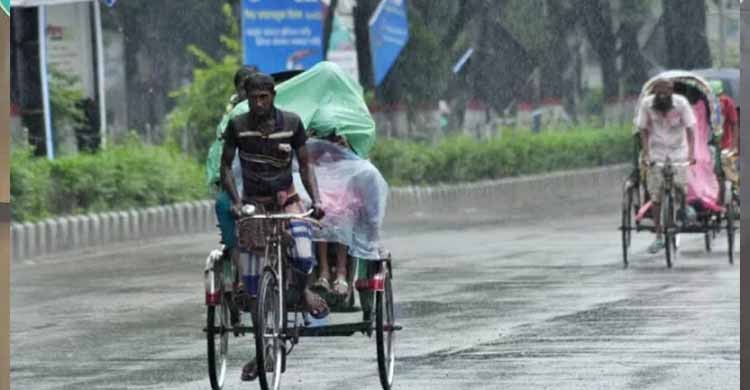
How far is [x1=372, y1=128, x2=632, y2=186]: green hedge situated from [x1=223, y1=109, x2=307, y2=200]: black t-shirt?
64.4 feet

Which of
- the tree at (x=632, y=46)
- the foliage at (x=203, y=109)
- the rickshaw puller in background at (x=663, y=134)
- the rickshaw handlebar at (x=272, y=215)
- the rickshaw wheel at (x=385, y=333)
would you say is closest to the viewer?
the rickshaw handlebar at (x=272, y=215)

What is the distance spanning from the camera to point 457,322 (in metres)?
14.0

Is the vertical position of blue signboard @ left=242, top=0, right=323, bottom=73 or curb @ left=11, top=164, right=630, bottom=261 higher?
blue signboard @ left=242, top=0, right=323, bottom=73

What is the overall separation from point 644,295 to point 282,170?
20.1 feet

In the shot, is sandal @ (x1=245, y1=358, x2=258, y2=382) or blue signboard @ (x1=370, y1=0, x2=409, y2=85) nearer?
sandal @ (x1=245, y1=358, x2=258, y2=382)

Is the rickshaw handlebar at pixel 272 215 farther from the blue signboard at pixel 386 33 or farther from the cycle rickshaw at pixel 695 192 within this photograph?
the blue signboard at pixel 386 33

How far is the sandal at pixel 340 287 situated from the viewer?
1054 centimetres

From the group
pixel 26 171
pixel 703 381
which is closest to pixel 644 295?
pixel 703 381

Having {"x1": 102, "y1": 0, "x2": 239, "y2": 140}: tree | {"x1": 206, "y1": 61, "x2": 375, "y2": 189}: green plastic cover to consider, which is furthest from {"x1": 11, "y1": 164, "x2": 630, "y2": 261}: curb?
{"x1": 206, "y1": 61, "x2": 375, "y2": 189}: green plastic cover

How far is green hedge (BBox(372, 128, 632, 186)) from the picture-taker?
99.9ft

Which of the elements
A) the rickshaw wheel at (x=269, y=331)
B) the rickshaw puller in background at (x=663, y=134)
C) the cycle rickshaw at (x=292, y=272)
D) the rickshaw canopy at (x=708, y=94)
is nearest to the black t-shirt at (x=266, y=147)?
the cycle rickshaw at (x=292, y=272)

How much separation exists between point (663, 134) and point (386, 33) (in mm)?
12421

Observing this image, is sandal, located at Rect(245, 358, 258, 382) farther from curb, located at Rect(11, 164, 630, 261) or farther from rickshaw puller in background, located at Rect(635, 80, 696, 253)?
curb, located at Rect(11, 164, 630, 261)

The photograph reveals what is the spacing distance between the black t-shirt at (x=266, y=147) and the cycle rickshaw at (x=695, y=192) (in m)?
8.62
